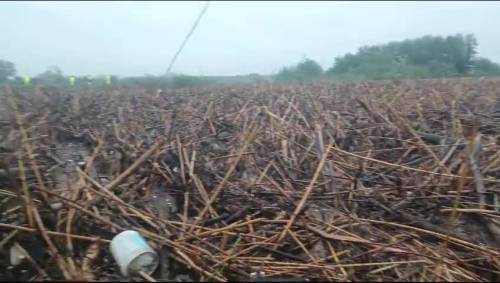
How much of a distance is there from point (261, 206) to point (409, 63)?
53.5 ft

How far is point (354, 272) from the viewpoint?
221 cm

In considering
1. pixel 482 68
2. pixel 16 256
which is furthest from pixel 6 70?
pixel 482 68

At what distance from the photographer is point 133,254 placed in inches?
82.6

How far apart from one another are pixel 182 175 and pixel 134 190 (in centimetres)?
37

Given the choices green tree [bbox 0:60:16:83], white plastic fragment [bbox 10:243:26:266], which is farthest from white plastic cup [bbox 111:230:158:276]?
green tree [bbox 0:60:16:83]

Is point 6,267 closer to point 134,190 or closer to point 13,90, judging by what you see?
point 134,190

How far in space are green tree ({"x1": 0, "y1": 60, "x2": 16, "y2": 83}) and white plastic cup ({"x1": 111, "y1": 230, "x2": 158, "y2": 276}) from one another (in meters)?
4.22

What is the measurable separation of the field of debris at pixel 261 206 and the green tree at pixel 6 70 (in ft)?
3.61

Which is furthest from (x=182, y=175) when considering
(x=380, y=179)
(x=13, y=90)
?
(x=13, y=90)

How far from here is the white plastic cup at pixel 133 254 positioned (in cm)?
210

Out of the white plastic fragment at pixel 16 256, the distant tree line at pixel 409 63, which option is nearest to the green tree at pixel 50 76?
the white plastic fragment at pixel 16 256

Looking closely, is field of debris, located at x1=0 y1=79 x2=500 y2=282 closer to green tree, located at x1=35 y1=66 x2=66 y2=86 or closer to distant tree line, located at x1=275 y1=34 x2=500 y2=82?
green tree, located at x1=35 y1=66 x2=66 y2=86

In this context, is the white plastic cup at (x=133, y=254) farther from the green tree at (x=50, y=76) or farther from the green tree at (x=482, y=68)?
the green tree at (x=482, y=68)

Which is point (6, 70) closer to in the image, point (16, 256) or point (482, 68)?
point (16, 256)
